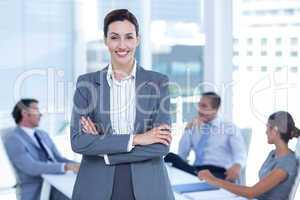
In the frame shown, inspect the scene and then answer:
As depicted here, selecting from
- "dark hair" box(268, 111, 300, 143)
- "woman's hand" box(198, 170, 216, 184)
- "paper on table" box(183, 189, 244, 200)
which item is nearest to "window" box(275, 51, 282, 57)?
"dark hair" box(268, 111, 300, 143)

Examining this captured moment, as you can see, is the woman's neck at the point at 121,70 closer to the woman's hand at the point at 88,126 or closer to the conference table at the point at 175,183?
the woman's hand at the point at 88,126

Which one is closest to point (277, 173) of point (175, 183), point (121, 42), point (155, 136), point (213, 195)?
point (213, 195)

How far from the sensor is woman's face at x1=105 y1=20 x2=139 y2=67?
1562 millimetres

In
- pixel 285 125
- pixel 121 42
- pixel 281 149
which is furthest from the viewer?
pixel 285 125

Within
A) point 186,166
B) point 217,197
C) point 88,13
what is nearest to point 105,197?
point 217,197

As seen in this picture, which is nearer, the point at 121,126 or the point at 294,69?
the point at 121,126

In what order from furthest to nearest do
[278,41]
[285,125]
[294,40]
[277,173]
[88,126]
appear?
[278,41]
[294,40]
[285,125]
[277,173]
[88,126]

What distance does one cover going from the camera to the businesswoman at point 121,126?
5.05 ft

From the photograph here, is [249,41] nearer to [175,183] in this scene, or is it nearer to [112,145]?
[175,183]

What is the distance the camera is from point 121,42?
1562mm

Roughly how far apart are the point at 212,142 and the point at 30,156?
1499mm

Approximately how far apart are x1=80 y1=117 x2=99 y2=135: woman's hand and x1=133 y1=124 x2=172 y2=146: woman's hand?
0.16m

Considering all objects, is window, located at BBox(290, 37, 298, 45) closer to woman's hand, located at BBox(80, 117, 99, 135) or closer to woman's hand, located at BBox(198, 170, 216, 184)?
woman's hand, located at BBox(198, 170, 216, 184)

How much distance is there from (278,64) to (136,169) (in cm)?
331
